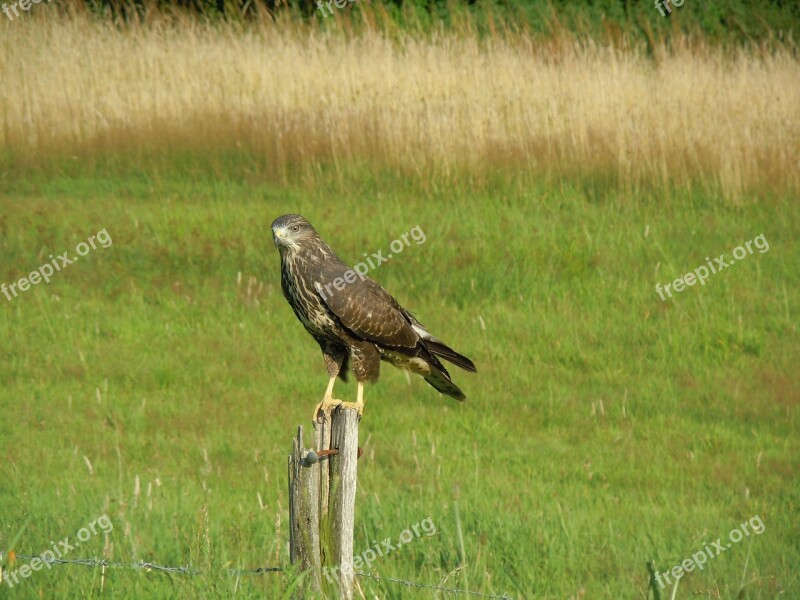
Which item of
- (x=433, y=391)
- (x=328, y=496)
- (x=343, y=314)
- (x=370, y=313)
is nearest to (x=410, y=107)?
(x=433, y=391)

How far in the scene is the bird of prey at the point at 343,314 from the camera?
5.32m

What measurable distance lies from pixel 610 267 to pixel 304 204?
120 inches

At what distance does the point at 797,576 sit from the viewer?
547cm

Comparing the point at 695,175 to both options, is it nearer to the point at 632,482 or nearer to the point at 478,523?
the point at 632,482

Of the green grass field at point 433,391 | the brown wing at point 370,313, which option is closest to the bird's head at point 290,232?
the brown wing at point 370,313

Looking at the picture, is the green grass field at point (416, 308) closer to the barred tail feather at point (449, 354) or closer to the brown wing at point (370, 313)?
the barred tail feather at point (449, 354)

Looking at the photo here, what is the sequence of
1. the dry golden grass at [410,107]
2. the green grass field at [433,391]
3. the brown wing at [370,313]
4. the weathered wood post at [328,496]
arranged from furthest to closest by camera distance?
the dry golden grass at [410,107] → the green grass field at [433,391] → the brown wing at [370,313] → the weathered wood post at [328,496]

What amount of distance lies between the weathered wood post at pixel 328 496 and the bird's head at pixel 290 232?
1.36 meters

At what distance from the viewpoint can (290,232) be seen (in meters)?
5.35

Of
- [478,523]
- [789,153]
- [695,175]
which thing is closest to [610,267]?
[695,175]

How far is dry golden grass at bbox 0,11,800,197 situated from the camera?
1170 centimetres

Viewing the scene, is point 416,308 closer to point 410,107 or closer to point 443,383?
point 410,107

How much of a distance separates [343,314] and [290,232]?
447 millimetres

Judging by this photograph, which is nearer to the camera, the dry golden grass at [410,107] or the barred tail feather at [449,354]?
Answer: the barred tail feather at [449,354]
